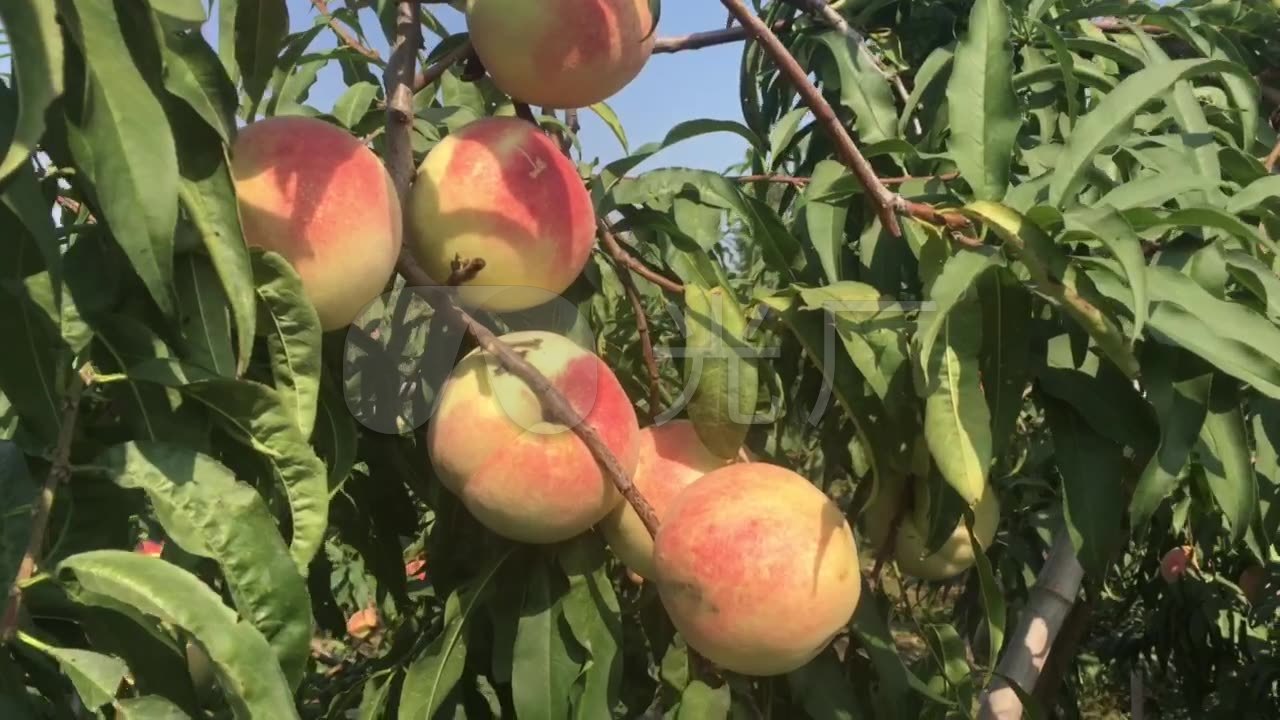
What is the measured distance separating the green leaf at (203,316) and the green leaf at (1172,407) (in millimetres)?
592

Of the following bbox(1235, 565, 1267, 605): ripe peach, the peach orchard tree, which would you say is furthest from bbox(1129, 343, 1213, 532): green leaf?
bbox(1235, 565, 1267, 605): ripe peach

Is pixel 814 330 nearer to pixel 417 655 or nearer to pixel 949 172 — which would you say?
pixel 949 172

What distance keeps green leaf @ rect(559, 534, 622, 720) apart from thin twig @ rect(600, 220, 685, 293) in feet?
0.77

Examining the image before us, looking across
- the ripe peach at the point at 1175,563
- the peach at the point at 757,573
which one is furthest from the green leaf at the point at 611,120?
the ripe peach at the point at 1175,563

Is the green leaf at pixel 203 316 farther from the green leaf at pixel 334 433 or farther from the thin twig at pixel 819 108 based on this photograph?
the thin twig at pixel 819 108

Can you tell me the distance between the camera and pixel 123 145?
1.62ft

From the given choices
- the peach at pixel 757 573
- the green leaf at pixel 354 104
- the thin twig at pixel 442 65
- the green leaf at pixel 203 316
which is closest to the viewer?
the green leaf at pixel 203 316

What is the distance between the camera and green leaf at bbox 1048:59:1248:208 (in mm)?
766

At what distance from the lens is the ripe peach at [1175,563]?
7.94ft

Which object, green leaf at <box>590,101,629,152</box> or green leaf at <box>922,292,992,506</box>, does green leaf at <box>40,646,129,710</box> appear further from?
green leaf at <box>590,101,629,152</box>

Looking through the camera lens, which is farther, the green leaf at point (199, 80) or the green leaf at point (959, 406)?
the green leaf at point (959, 406)

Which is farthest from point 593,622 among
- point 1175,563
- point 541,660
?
point 1175,563

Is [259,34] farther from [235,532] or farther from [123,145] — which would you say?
[235,532]

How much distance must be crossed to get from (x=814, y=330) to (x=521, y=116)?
36 cm
